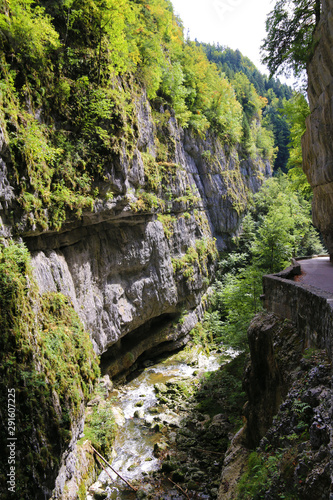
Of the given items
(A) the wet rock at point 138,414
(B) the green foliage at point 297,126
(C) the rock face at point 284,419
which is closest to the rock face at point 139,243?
(A) the wet rock at point 138,414

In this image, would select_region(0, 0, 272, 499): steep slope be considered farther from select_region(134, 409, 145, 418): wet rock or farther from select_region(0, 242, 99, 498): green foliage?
select_region(134, 409, 145, 418): wet rock

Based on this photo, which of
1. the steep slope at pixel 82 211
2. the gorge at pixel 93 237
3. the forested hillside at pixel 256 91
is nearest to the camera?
the gorge at pixel 93 237

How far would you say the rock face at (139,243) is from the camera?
1219cm

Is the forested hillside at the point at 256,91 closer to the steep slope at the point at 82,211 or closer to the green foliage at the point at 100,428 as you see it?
the steep slope at the point at 82,211

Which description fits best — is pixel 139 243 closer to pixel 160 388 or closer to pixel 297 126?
pixel 160 388

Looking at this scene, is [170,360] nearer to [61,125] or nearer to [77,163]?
[77,163]

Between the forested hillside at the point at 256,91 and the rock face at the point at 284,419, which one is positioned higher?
the forested hillside at the point at 256,91

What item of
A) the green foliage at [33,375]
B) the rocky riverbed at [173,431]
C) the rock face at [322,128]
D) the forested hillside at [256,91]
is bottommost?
the rocky riverbed at [173,431]

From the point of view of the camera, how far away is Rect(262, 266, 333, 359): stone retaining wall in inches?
213

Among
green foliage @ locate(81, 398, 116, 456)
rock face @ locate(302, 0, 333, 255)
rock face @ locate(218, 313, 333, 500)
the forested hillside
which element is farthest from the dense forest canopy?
the forested hillside

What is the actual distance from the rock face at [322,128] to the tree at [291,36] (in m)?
1.14

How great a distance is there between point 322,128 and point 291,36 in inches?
238

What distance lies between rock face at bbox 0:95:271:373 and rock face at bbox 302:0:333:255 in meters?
9.45

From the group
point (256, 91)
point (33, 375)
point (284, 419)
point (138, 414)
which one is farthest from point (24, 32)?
point (256, 91)
